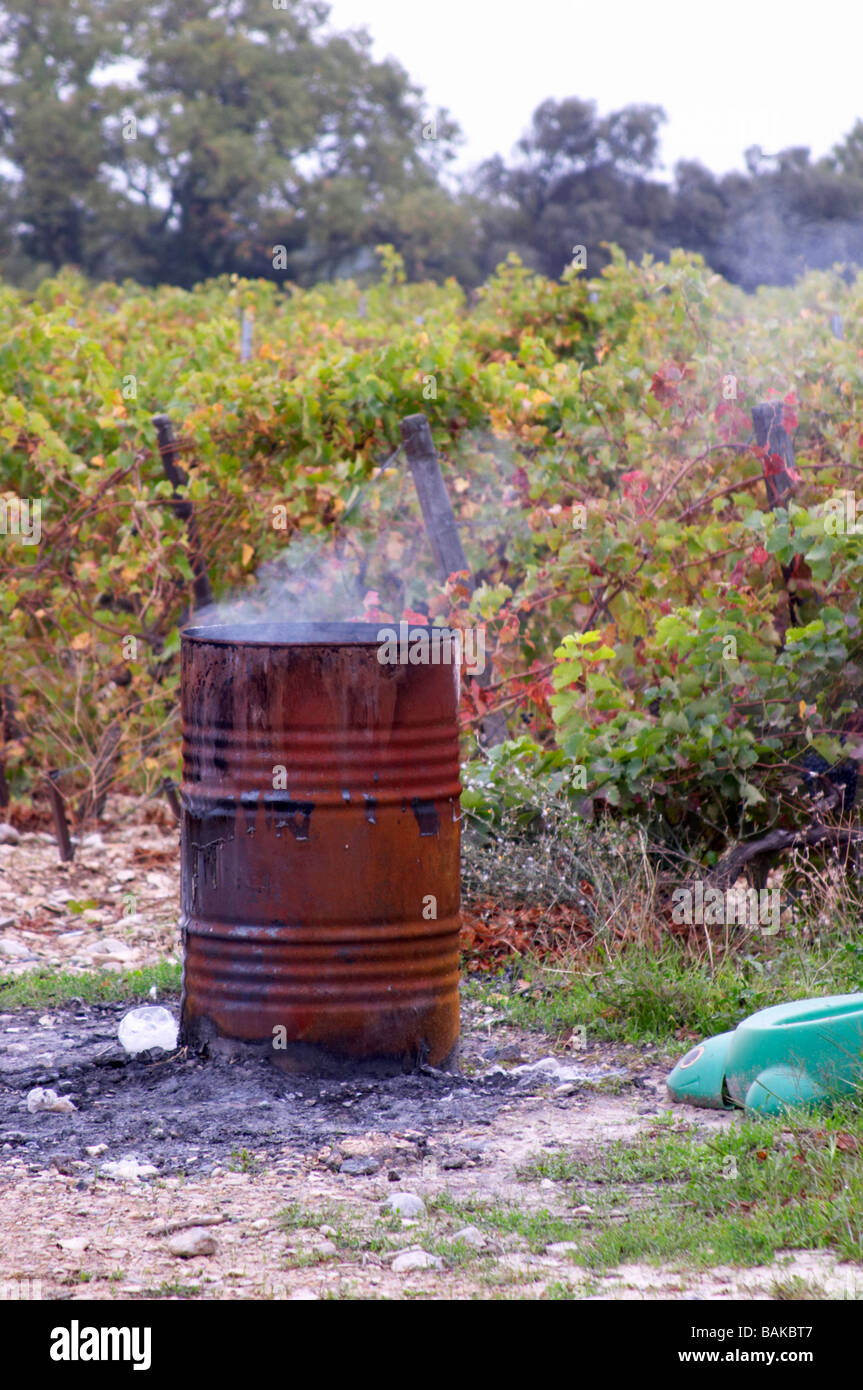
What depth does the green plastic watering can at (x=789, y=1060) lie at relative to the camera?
10.7 feet

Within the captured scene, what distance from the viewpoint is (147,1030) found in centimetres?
392

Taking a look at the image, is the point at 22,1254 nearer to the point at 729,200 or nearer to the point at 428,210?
the point at 428,210

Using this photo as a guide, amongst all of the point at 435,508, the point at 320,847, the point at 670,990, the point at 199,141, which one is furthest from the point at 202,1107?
the point at 199,141

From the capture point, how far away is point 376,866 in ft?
11.6

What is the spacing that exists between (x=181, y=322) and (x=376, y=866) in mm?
10164

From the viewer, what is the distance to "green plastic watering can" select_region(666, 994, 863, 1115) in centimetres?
326

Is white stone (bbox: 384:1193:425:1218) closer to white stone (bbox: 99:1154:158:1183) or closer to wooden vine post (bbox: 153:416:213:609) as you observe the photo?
white stone (bbox: 99:1154:158:1183)

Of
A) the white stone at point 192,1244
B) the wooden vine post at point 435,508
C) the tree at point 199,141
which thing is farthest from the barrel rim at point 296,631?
the tree at point 199,141

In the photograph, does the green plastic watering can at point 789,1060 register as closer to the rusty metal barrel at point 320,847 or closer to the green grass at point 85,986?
the rusty metal barrel at point 320,847

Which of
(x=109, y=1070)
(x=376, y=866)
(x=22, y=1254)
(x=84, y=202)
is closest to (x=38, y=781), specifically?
(x=109, y=1070)

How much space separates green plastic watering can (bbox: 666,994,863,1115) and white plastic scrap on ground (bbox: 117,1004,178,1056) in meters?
1.39

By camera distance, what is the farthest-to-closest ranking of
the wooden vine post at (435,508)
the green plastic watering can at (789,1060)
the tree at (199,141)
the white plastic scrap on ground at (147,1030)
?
the tree at (199,141) → the wooden vine post at (435,508) → the white plastic scrap on ground at (147,1030) → the green plastic watering can at (789,1060)

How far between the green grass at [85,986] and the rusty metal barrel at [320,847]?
962 mm

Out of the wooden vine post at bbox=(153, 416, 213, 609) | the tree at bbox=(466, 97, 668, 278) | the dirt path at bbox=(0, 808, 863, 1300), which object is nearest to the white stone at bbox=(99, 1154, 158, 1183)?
the dirt path at bbox=(0, 808, 863, 1300)
